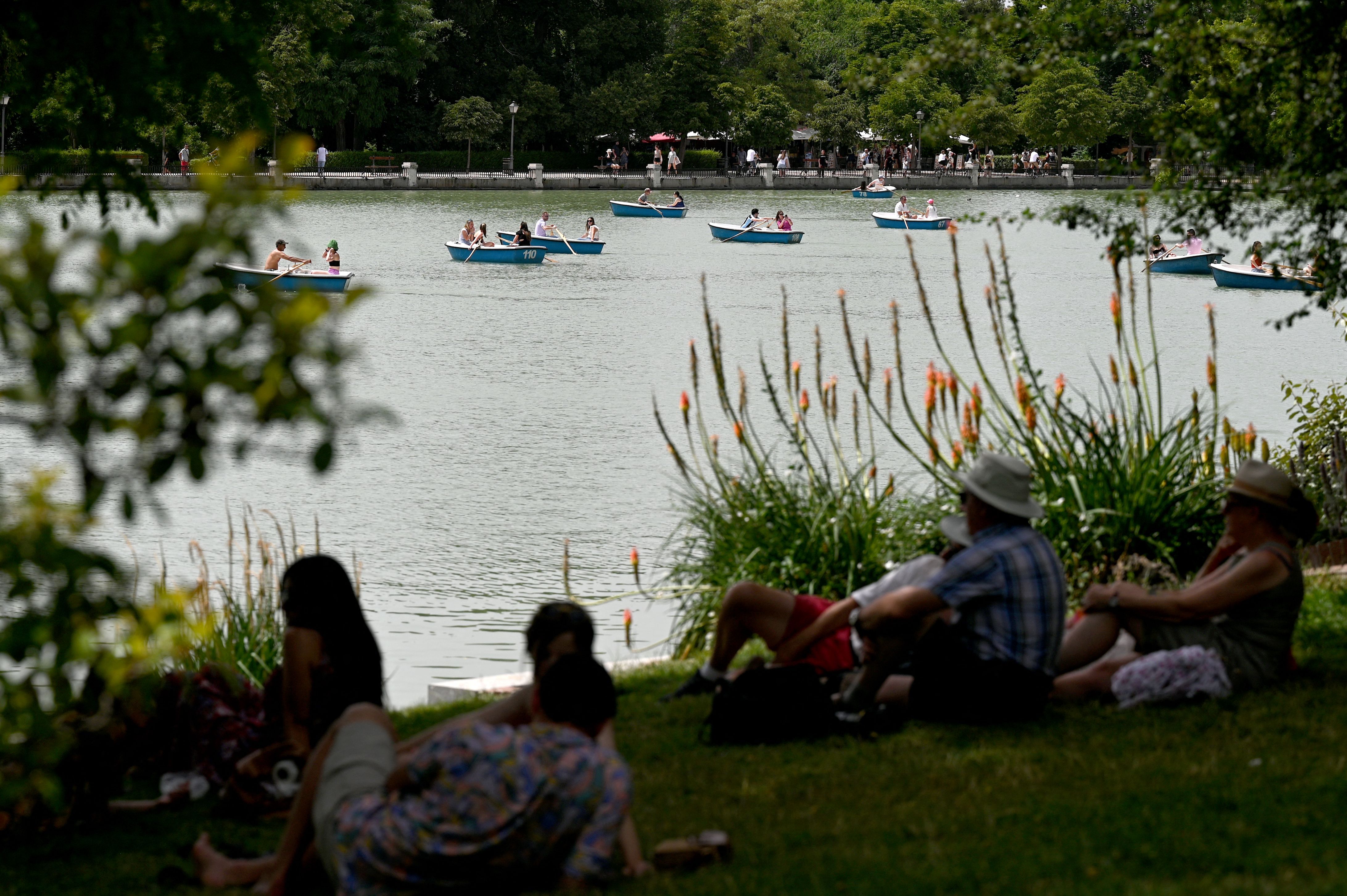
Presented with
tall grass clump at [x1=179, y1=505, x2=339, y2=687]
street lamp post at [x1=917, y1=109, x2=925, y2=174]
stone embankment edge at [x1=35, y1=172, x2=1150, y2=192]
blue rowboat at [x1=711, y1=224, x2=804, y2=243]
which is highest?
street lamp post at [x1=917, y1=109, x2=925, y2=174]

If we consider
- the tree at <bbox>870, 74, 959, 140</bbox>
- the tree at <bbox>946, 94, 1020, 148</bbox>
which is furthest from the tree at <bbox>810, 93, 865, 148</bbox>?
the tree at <bbox>946, 94, 1020, 148</bbox>

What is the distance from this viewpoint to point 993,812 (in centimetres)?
452

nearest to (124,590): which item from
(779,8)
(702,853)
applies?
(702,853)

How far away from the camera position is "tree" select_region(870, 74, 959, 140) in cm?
7638

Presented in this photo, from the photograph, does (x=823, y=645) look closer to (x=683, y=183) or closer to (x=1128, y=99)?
(x=683, y=183)

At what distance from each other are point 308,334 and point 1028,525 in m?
3.36

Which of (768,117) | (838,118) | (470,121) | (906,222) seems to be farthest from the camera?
(838,118)

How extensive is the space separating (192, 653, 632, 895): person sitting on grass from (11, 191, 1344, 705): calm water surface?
0.90 metres

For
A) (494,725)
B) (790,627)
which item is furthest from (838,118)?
(494,725)

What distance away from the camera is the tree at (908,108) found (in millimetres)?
76375

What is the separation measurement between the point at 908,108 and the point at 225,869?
256ft

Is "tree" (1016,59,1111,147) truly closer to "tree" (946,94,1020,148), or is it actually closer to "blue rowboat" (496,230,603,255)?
"tree" (946,94,1020,148)

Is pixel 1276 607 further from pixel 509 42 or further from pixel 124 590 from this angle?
pixel 509 42

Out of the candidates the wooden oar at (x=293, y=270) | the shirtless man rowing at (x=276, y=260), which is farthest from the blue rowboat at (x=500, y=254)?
the shirtless man rowing at (x=276, y=260)
